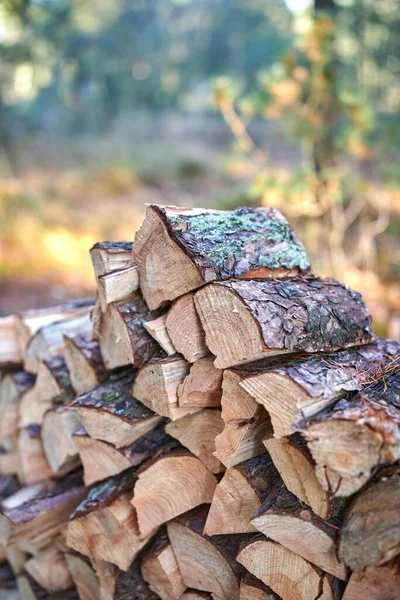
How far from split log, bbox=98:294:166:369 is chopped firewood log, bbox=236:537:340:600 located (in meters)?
0.65

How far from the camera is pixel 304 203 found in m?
4.40

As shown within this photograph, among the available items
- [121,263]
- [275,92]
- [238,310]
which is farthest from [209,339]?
[275,92]

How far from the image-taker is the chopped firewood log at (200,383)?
1448mm

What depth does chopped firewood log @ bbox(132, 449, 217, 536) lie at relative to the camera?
1566 mm

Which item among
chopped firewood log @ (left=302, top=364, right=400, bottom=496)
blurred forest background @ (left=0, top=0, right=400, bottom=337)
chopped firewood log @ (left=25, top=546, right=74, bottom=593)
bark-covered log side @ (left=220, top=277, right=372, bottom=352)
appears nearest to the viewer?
chopped firewood log @ (left=302, top=364, right=400, bottom=496)

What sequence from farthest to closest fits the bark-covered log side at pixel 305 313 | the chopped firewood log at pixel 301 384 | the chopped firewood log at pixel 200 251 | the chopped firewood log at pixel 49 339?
the chopped firewood log at pixel 49 339 → the chopped firewood log at pixel 200 251 → the bark-covered log side at pixel 305 313 → the chopped firewood log at pixel 301 384

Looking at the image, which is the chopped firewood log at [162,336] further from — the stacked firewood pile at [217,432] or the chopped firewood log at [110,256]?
the chopped firewood log at [110,256]

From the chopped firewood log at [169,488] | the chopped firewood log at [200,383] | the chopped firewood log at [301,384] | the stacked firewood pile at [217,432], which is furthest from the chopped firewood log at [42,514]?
the chopped firewood log at [301,384]

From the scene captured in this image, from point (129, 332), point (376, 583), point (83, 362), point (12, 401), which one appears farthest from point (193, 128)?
point (376, 583)

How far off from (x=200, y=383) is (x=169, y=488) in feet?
1.31

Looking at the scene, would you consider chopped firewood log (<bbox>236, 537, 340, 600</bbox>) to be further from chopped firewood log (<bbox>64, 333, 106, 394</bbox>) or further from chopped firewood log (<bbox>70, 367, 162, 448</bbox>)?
chopped firewood log (<bbox>64, 333, 106, 394</bbox>)

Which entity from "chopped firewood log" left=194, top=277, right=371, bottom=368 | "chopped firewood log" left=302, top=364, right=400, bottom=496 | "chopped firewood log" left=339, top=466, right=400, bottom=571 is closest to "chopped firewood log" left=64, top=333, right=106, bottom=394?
"chopped firewood log" left=194, top=277, right=371, bottom=368

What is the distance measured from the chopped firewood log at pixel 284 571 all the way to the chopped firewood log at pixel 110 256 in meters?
0.97

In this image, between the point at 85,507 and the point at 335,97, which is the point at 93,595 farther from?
the point at 335,97
